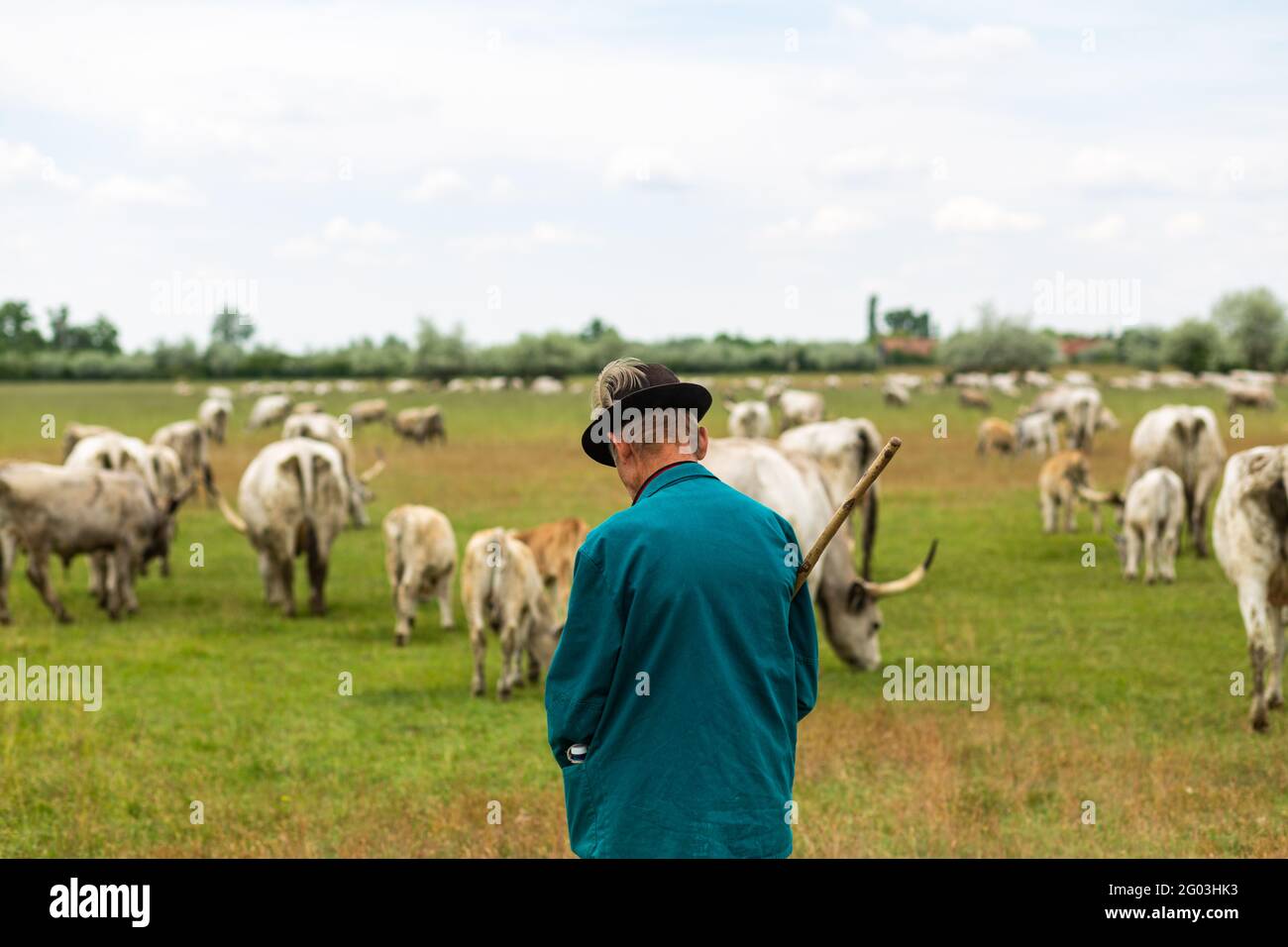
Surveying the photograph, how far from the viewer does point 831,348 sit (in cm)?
9119

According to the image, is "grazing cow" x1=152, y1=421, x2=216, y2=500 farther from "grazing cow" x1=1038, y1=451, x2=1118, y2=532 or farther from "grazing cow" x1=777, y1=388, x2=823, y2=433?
"grazing cow" x1=777, y1=388, x2=823, y2=433

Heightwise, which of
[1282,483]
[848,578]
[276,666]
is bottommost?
[276,666]

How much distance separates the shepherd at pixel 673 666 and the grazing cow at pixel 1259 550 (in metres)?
6.47

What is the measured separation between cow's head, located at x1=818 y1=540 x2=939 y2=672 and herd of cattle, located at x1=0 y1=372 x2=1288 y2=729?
12 millimetres

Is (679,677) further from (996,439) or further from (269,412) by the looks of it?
(269,412)

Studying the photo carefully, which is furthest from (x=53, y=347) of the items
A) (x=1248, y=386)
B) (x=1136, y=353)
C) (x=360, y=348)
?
(x=1248, y=386)

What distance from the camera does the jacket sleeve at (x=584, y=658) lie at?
135 inches

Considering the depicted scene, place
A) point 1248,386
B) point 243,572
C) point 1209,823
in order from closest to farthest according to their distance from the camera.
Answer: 1. point 1209,823
2. point 243,572
3. point 1248,386

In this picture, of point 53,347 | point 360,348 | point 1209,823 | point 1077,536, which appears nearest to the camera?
point 1209,823

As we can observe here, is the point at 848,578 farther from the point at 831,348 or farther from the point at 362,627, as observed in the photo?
the point at 831,348

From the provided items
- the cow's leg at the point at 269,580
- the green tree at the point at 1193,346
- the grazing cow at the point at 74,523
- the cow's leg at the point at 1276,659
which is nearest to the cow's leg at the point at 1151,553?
the cow's leg at the point at 1276,659

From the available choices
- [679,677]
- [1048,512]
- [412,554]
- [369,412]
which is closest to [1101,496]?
[1048,512]

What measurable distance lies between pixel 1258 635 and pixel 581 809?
6.94 m
